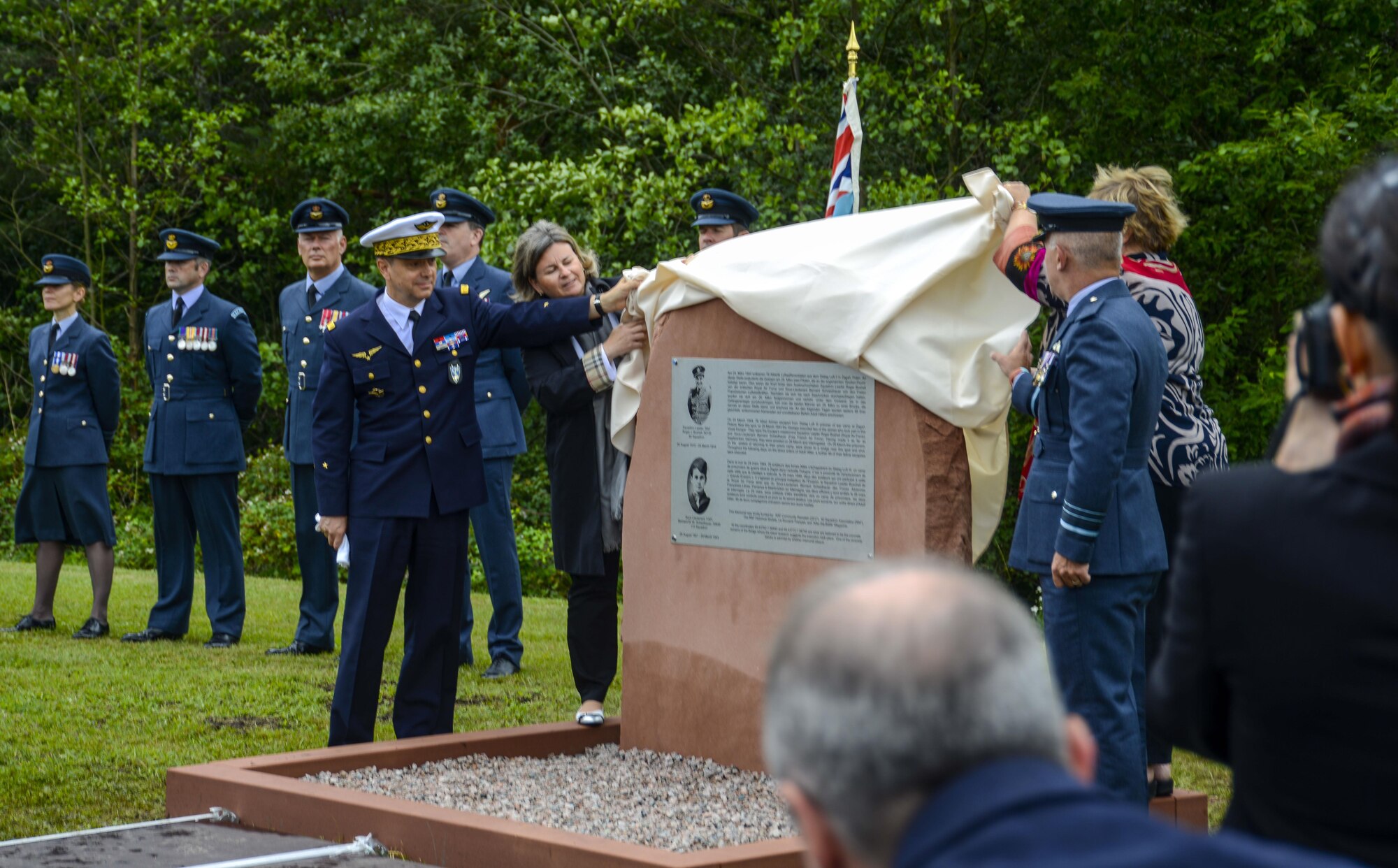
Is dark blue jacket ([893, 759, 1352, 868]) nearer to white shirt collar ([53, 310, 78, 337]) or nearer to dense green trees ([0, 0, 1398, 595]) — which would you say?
white shirt collar ([53, 310, 78, 337])

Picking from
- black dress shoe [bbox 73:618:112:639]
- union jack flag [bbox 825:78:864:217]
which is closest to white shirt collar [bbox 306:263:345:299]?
black dress shoe [bbox 73:618:112:639]

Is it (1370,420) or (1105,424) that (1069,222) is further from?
(1370,420)

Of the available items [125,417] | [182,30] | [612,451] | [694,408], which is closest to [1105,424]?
[694,408]

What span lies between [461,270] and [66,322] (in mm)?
2944

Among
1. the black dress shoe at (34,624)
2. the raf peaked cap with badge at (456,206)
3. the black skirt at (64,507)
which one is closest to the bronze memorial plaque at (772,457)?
the raf peaked cap with badge at (456,206)

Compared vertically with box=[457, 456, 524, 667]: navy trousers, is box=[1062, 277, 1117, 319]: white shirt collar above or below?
above

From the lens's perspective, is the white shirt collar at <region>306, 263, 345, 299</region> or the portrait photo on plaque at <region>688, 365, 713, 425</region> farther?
the white shirt collar at <region>306, 263, 345, 299</region>

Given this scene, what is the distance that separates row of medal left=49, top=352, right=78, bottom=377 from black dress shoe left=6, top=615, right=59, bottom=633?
1.46 metres

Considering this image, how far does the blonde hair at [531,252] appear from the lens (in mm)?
6348

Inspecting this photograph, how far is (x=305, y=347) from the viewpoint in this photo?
8.57 m

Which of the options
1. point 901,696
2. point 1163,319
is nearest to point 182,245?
point 1163,319

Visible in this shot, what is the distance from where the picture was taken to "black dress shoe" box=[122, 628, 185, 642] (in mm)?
8945

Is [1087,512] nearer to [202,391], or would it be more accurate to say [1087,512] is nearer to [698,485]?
[698,485]

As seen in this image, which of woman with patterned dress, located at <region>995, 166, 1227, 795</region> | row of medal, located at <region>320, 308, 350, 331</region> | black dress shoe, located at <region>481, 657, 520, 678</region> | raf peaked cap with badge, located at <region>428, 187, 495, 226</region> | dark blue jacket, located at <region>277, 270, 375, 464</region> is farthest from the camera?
dark blue jacket, located at <region>277, 270, 375, 464</region>
